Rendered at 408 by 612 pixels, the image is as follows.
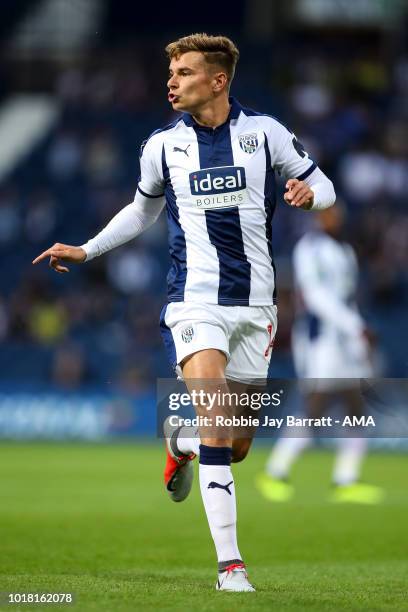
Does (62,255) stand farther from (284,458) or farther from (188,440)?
(284,458)

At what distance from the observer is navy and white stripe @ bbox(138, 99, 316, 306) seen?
6191 mm

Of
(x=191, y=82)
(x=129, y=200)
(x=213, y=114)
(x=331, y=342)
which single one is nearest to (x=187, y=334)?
(x=213, y=114)

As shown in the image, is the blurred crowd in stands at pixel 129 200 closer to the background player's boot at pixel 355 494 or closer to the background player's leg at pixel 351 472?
the background player's leg at pixel 351 472

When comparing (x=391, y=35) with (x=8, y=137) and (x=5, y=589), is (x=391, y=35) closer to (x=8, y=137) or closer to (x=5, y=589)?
(x=8, y=137)

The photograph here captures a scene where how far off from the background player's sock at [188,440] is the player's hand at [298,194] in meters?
1.42

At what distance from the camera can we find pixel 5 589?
5.66 m

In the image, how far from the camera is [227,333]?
618 centimetres

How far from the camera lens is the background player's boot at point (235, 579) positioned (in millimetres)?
5652

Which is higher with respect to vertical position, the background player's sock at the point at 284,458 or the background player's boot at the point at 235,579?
the background player's sock at the point at 284,458

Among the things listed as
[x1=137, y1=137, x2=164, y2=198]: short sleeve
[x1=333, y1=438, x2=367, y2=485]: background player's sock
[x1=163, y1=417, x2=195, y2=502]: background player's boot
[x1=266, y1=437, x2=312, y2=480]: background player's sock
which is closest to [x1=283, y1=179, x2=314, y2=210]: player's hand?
[x1=137, y1=137, x2=164, y2=198]: short sleeve

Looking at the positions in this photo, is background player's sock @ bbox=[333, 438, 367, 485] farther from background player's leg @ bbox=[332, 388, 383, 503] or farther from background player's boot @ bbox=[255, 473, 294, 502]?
background player's boot @ bbox=[255, 473, 294, 502]

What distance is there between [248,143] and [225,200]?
0.33 m

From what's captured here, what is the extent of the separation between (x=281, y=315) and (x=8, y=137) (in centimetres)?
1131

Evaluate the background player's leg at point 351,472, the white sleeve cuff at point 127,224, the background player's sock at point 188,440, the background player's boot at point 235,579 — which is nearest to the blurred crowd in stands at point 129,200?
the background player's leg at point 351,472
